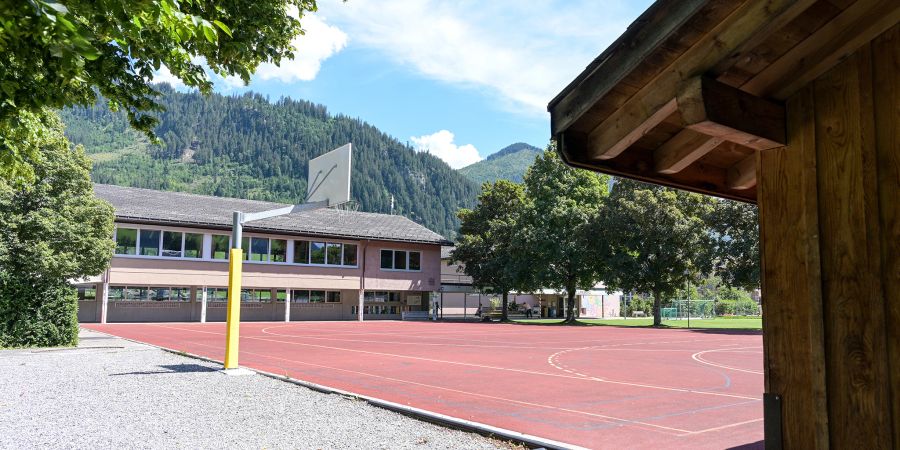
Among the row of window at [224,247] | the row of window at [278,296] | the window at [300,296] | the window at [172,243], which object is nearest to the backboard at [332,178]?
the row of window at [224,247]

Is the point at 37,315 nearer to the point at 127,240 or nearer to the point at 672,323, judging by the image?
the point at 127,240

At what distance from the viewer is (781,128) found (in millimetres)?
3541

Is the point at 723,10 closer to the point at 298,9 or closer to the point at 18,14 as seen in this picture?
the point at 18,14

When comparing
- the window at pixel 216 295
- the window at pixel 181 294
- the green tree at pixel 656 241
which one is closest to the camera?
the window at pixel 181 294

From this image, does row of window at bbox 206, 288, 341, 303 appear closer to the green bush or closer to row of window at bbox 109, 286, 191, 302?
row of window at bbox 109, 286, 191, 302

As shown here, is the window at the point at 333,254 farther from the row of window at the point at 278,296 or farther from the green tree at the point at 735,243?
the green tree at the point at 735,243

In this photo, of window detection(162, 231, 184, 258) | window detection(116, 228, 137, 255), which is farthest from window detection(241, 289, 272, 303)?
window detection(116, 228, 137, 255)

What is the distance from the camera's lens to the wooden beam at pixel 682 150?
4035 millimetres

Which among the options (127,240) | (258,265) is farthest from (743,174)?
(258,265)

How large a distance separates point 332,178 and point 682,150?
1463 centimetres

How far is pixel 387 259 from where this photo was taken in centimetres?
4625

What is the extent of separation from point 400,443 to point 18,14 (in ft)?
17.1

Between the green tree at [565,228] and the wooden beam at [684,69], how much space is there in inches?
1570

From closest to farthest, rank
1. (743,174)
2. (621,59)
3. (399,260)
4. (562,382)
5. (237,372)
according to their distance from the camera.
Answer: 1. (621,59)
2. (743,174)
3. (562,382)
4. (237,372)
5. (399,260)
